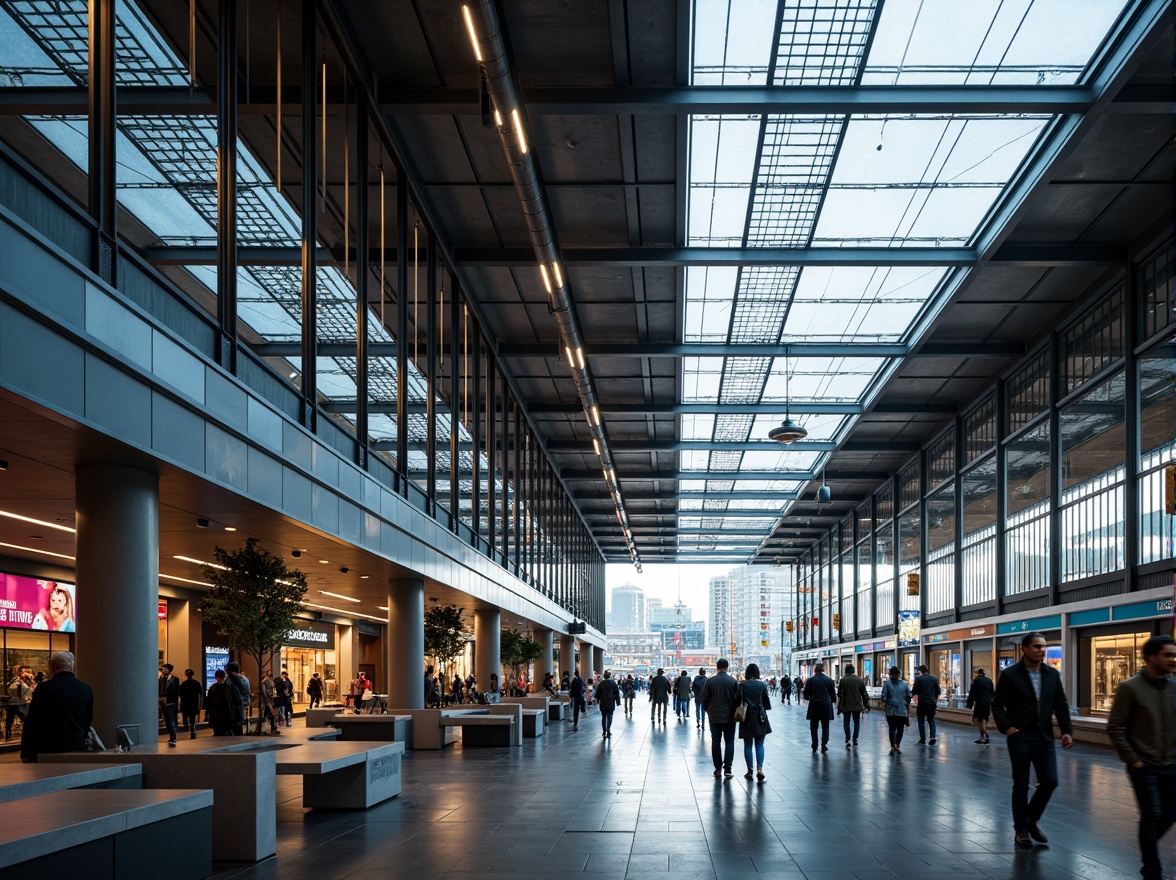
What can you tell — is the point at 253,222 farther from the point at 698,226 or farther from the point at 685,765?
the point at 685,765

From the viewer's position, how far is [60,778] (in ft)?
27.9

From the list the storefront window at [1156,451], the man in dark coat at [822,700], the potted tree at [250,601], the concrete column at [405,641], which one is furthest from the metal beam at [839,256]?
the potted tree at [250,601]

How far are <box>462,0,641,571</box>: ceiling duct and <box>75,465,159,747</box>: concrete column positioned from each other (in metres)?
6.23

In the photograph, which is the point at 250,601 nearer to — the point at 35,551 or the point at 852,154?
the point at 35,551

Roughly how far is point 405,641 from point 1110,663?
15.7 meters

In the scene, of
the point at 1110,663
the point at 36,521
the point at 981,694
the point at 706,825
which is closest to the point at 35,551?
the point at 36,521

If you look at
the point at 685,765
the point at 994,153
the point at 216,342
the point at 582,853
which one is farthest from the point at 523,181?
the point at 582,853

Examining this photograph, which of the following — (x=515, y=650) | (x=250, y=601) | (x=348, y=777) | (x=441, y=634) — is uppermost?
(x=250, y=601)

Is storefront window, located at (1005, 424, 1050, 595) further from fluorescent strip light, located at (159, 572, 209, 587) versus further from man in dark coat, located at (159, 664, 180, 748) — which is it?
man in dark coat, located at (159, 664, 180, 748)

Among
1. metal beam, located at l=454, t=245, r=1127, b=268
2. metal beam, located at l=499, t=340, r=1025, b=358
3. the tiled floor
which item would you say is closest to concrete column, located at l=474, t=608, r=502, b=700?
metal beam, located at l=499, t=340, r=1025, b=358

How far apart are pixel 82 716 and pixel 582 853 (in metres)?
4.45

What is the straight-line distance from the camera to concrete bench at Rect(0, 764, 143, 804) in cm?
807

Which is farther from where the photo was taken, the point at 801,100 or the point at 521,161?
the point at 521,161

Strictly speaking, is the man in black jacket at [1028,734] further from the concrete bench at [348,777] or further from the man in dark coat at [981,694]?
the man in dark coat at [981,694]
